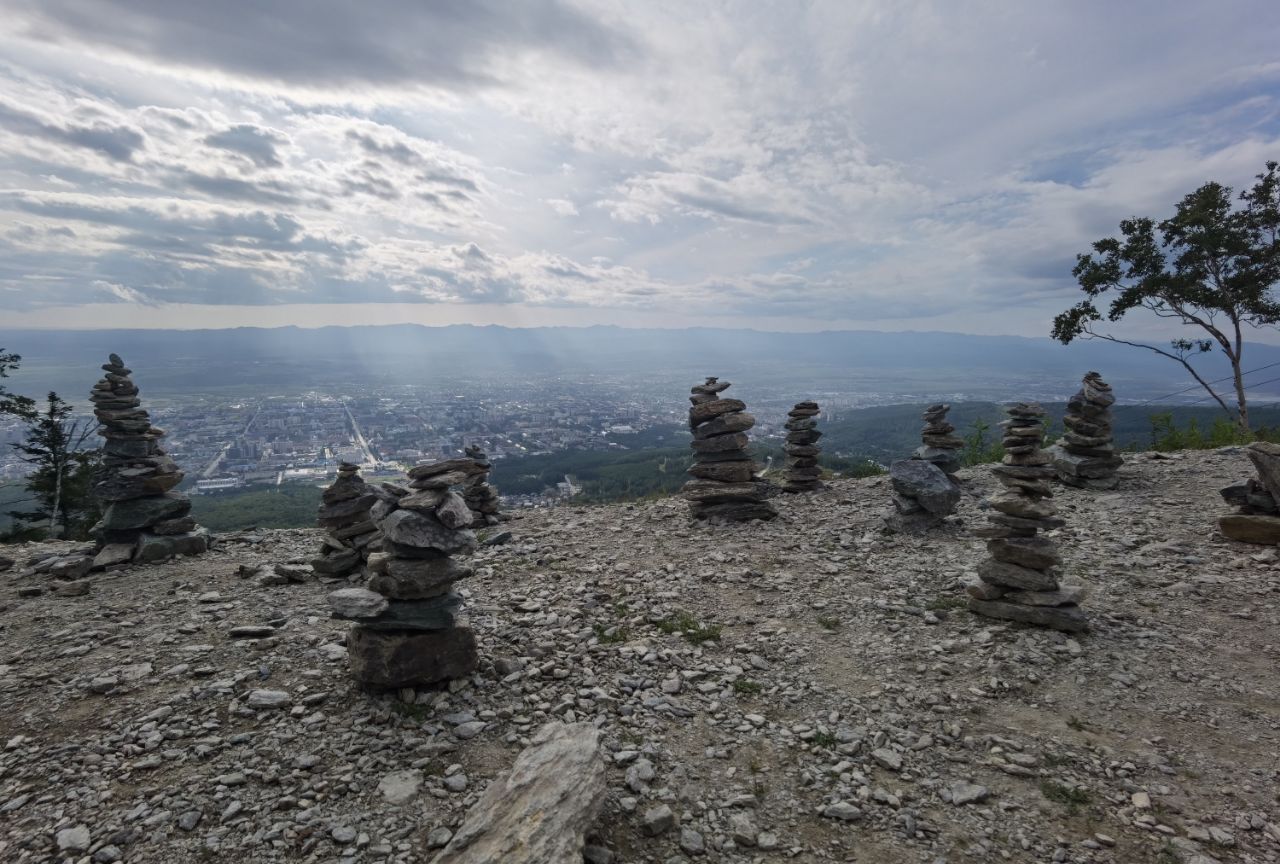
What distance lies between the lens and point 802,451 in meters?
22.7

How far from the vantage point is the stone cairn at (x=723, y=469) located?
19.4m

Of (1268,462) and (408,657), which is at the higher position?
(1268,462)

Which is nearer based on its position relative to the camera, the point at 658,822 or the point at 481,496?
the point at 658,822

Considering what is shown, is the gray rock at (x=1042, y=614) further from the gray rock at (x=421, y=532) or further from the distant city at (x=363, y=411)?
the distant city at (x=363, y=411)

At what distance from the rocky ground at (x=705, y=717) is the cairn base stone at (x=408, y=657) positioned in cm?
27

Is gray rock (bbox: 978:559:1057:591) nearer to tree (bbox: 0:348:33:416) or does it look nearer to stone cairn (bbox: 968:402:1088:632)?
stone cairn (bbox: 968:402:1088:632)

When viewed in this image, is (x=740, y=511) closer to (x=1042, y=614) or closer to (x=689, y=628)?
(x=689, y=628)

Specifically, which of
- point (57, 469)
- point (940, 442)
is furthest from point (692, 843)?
point (57, 469)

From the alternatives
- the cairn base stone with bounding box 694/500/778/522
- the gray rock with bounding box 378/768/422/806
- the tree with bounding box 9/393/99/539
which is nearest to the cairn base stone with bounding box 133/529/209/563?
the gray rock with bounding box 378/768/422/806

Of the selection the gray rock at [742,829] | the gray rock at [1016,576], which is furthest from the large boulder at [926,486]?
the gray rock at [742,829]

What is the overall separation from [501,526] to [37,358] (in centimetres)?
19420

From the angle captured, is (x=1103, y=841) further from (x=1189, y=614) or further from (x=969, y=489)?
(x=969, y=489)

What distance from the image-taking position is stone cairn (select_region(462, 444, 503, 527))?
20.1m

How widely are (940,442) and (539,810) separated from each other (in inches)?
819
